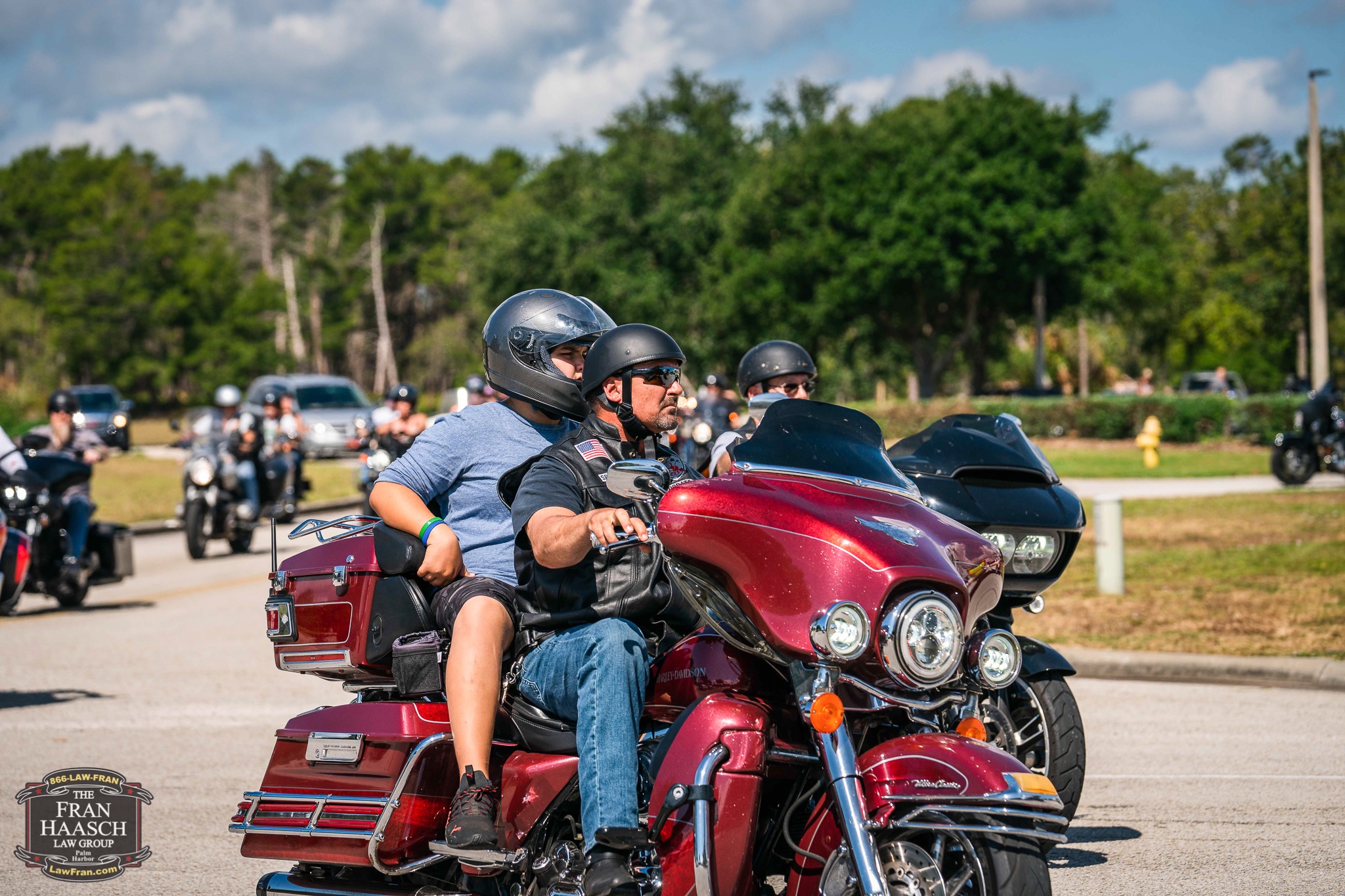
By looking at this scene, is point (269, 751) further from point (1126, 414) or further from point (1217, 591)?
point (1126, 414)

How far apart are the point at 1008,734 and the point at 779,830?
1929mm

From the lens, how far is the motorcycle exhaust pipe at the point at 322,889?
447 cm

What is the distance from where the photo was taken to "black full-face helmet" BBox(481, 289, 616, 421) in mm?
4875

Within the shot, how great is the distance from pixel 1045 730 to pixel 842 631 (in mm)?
2401

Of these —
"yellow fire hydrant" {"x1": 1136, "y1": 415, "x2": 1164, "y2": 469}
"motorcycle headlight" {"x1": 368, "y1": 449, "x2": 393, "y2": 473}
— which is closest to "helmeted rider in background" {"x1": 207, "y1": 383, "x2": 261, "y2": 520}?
"motorcycle headlight" {"x1": 368, "y1": 449, "x2": 393, "y2": 473}

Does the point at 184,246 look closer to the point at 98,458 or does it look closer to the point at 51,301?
the point at 51,301

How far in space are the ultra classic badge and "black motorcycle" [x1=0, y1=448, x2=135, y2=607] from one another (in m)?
6.39

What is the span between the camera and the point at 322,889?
15.0 feet

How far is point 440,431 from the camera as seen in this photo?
189 inches

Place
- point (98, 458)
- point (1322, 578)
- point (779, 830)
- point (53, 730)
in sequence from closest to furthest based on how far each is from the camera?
point (779, 830), point (53, 730), point (1322, 578), point (98, 458)

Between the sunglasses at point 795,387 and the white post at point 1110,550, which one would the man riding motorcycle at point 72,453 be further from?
the white post at point 1110,550

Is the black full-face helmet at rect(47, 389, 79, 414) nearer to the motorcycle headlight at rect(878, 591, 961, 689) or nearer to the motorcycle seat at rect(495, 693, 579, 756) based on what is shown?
the motorcycle seat at rect(495, 693, 579, 756)

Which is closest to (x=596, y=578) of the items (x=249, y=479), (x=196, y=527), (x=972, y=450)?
(x=972, y=450)

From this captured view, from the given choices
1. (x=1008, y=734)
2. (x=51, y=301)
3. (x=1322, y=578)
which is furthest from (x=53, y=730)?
(x=51, y=301)
